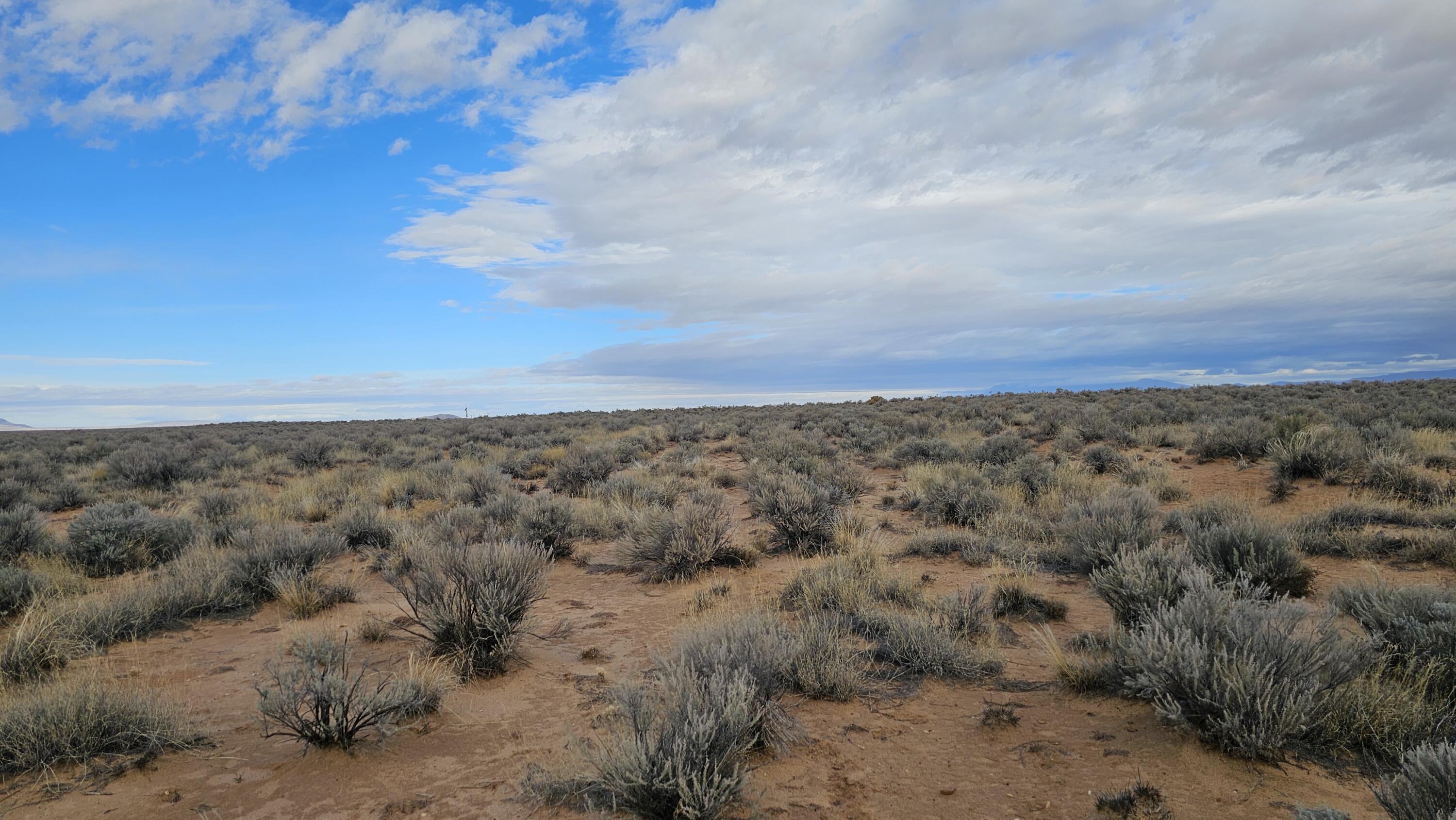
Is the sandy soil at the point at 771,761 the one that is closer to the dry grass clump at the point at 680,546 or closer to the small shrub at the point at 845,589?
the small shrub at the point at 845,589

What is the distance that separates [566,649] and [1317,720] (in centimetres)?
497

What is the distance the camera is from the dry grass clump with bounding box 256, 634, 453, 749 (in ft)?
12.9

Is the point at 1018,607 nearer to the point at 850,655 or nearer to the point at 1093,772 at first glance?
the point at 850,655

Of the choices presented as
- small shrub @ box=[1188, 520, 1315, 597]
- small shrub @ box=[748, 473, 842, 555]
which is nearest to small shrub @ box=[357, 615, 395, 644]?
small shrub @ box=[748, 473, 842, 555]

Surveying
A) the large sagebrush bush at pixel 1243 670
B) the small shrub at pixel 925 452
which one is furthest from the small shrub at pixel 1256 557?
the small shrub at pixel 925 452

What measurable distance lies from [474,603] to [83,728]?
225cm

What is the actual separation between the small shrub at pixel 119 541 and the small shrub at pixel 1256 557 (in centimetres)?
1129

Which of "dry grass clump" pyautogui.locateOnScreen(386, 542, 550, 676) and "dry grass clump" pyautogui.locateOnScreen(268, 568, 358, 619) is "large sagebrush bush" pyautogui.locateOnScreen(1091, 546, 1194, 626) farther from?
A: "dry grass clump" pyautogui.locateOnScreen(268, 568, 358, 619)

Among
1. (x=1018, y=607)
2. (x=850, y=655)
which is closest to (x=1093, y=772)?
(x=850, y=655)

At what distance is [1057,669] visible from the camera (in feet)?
15.2

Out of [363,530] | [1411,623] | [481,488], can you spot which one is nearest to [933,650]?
[1411,623]

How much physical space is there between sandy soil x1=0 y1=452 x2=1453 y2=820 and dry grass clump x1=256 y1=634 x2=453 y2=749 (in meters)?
0.11

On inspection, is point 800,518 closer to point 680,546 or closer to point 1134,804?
point 680,546

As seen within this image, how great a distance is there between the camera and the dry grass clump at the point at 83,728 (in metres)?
3.62
